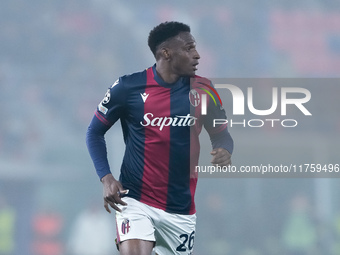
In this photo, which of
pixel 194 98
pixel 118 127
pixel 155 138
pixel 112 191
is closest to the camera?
pixel 112 191

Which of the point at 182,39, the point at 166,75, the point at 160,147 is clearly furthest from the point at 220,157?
the point at 182,39

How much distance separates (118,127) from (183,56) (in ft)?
19.9

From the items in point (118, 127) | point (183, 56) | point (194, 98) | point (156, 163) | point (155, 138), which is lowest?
point (156, 163)

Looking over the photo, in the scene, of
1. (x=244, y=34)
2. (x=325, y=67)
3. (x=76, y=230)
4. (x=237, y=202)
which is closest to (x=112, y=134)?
(x=76, y=230)

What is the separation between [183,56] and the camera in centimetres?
401

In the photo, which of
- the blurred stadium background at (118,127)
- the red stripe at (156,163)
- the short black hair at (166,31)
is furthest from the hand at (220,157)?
the blurred stadium background at (118,127)

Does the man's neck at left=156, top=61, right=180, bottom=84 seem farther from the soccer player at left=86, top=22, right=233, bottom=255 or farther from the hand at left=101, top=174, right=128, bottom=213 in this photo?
the hand at left=101, top=174, right=128, bottom=213

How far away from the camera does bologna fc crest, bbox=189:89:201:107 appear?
3986mm

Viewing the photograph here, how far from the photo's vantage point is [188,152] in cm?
390

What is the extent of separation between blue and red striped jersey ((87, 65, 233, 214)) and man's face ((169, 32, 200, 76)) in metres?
0.11

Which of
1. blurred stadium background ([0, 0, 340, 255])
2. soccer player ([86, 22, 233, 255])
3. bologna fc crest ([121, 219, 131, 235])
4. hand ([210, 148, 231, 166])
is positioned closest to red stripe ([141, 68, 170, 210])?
soccer player ([86, 22, 233, 255])

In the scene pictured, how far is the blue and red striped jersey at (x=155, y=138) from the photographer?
12.7 ft

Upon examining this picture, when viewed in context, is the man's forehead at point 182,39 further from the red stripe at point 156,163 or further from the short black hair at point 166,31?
the red stripe at point 156,163

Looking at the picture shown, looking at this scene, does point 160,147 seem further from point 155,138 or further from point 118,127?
point 118,127
